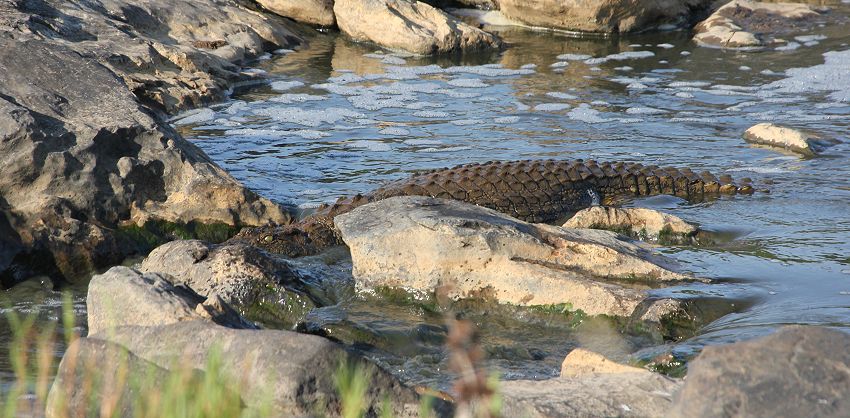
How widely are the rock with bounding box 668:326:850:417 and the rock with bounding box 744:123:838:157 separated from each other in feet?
17.1

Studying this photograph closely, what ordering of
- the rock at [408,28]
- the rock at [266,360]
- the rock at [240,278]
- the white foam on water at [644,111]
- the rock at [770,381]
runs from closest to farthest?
1. the rock at [770,381]
2. the rock at [266,360]
3. the rock at [240,278]
4. the white foam on water at [644,111]
5. the rock at [408,28]

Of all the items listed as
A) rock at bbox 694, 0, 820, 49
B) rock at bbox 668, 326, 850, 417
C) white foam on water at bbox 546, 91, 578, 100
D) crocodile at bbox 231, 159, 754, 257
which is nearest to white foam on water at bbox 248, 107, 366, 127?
white foam on water at bbox 546, 91, 578, 100

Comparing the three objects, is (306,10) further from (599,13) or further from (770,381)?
(770,381)

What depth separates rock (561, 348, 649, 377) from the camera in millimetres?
2988

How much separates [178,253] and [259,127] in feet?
13.2

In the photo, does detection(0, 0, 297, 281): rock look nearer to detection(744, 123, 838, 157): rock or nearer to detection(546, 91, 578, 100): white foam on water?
detection(744, 123, 838, 157): rock

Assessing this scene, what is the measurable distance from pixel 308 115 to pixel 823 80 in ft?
16.6

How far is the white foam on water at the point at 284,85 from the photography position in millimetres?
9711

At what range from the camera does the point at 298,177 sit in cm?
668

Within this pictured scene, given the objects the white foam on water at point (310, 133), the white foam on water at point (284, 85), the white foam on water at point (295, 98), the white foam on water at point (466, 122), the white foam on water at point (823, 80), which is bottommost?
the white foam on water at point (823, 80)

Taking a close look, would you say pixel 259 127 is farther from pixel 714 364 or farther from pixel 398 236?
pixel 714 364

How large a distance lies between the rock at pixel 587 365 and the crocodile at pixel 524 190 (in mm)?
2007

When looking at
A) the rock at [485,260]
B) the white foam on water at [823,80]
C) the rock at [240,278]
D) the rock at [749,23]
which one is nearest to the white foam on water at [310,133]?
the rock at [485,260]

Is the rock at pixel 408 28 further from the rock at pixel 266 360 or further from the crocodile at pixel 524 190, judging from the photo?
the rock at pixel 266 360
